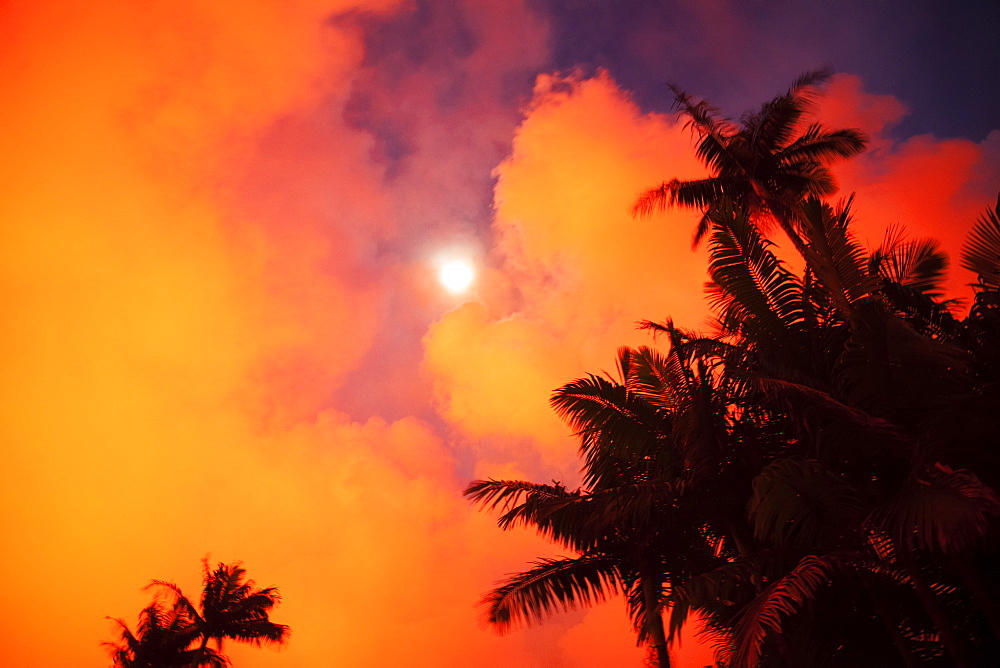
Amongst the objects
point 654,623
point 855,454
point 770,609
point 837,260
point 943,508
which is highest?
point 837,260

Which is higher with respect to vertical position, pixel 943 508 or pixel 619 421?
pixel 619 421

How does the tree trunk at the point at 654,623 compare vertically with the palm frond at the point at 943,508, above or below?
above

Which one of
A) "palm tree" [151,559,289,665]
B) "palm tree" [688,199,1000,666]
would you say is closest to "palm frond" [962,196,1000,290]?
"palm tree" [688,199,1000,666]

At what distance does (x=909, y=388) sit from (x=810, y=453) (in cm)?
218

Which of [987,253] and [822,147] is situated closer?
[987,253]

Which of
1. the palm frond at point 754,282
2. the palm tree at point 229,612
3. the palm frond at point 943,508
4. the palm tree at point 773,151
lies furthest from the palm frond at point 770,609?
the palm tree at point 229,612

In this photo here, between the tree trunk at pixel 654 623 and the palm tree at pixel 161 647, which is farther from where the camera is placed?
the palm tree at pixel 161 647

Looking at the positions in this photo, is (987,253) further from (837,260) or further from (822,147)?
(822,147)

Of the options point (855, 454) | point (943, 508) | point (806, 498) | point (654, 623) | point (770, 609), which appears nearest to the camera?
point (943, 508)

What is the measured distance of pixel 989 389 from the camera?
24.6 feet

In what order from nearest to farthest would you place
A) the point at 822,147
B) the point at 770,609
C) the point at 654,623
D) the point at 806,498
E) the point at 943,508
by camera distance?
the point at 943,508 → the point at 770,609 → the point at 806,498 → the point at 654,623 → the point at 822,147

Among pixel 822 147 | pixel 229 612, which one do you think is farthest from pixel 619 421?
pixel 229 612

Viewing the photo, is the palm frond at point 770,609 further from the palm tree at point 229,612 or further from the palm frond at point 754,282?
the palm tree at point 229,612

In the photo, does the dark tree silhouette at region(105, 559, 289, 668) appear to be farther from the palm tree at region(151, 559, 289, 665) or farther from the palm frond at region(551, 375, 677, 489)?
the palm frond at region(551, 375, 677, 489)
